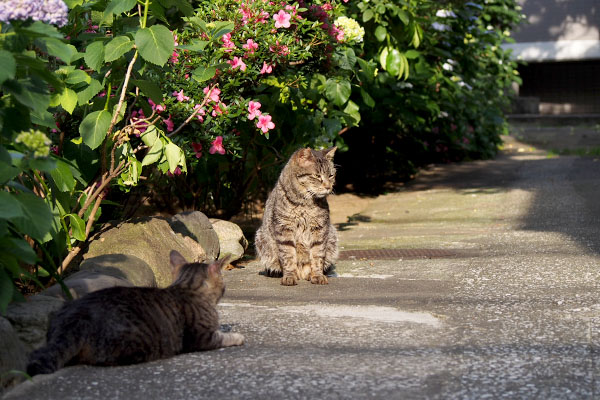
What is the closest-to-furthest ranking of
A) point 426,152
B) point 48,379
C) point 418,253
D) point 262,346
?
point 48,379
point 262,346
point 418,253
point 426,152

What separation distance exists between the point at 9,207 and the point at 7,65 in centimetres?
60

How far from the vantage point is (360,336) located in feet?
14.7

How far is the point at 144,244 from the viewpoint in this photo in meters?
6.09

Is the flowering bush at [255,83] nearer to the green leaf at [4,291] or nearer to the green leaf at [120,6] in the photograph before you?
the green leaf at [120,6]

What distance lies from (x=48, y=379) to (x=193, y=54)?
369 centimetres

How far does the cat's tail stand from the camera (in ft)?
12.0

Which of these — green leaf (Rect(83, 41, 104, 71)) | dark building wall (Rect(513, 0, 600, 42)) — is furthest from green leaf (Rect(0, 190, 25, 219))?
dark building wall (Rect(513, 0, 600, 42))

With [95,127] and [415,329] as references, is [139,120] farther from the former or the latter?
[415,329]

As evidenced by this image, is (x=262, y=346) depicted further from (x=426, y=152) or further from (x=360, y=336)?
(x=426, y=152)

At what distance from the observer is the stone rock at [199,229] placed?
280 inches

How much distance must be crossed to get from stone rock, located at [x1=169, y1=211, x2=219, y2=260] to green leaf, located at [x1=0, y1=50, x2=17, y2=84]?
11.7ft

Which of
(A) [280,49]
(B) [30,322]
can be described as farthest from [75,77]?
(A) [280,49]

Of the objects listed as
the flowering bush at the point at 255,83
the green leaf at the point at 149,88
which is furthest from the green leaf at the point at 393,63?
the green leaf at the point at 149,88

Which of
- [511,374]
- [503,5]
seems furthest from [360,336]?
[503,5]
